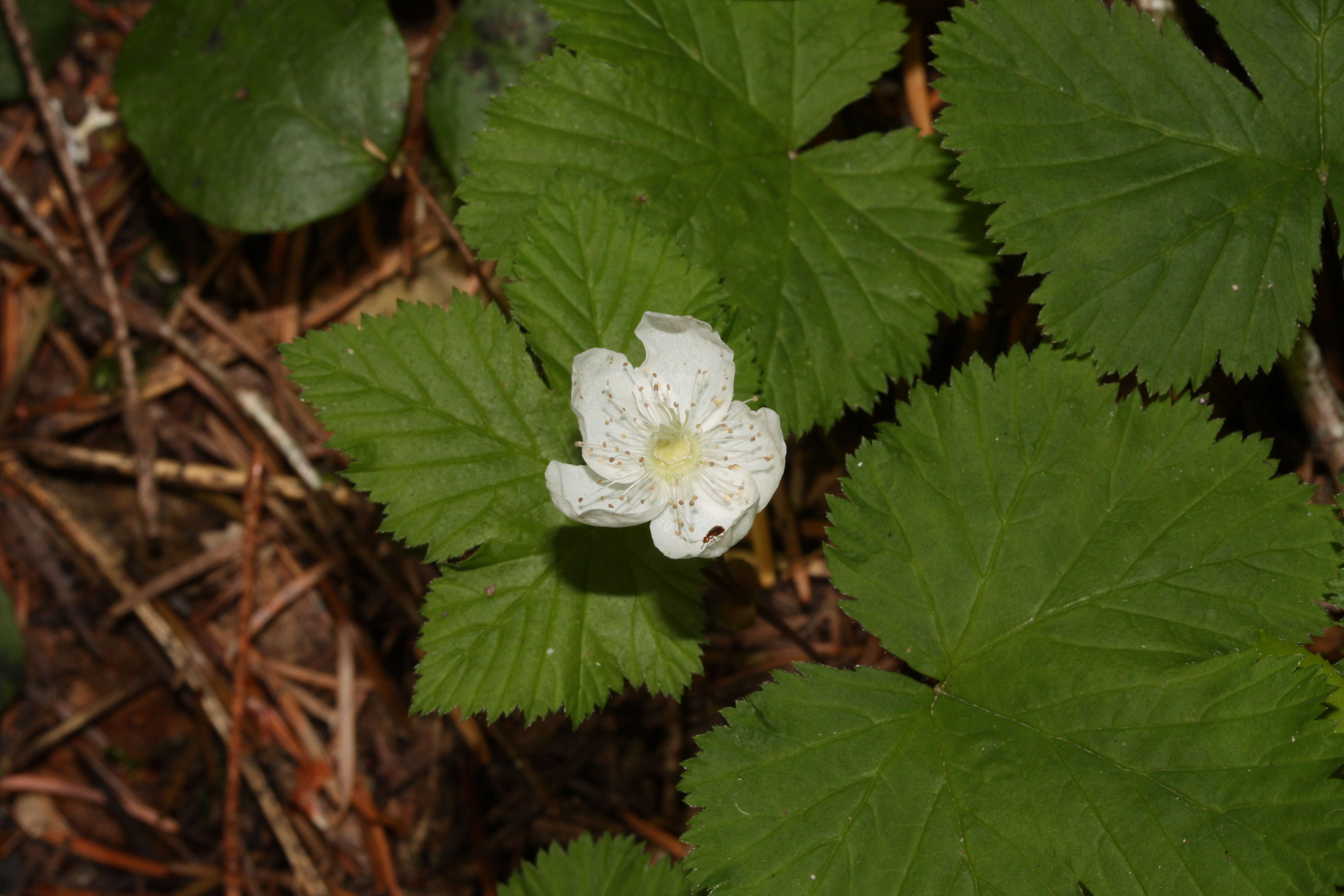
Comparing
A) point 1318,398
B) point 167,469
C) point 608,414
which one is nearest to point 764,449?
point 608,414

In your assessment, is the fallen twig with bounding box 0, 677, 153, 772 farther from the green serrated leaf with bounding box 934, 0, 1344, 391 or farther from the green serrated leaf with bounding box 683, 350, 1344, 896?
the green serrated leaf with bounding box 934, 0, 1344, 391

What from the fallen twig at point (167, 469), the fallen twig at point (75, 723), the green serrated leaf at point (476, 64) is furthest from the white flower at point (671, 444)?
the fallen twig at point (75, 723)

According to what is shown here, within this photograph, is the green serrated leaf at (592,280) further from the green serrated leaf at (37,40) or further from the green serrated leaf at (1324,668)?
the green serrated leaf at (37,40)

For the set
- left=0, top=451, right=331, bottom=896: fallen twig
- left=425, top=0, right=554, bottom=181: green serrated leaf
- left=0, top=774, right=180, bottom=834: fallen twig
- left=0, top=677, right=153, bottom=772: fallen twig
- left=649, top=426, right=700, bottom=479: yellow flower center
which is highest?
left=425, top=0, right=554, bottom=181: green serrated leaf

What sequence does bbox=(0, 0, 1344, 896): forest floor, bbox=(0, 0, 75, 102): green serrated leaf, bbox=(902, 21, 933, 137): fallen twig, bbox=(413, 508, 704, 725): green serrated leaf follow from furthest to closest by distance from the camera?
bbox=(0, 0, 75, 102): green serrated leaf, bbox=(0, 0, 1344, 896): forest floor, bbox=(902, 21, 933, 137): fallen twig, bbox=(413, 508, 704, 725): green serrated leaf

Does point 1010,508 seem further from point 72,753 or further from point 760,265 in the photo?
point 72,753

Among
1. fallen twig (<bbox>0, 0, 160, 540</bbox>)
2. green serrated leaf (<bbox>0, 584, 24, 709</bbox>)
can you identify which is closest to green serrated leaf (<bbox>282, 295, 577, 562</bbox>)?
fallen twig (<bbox>0, 0, 160, 540</bbox>)

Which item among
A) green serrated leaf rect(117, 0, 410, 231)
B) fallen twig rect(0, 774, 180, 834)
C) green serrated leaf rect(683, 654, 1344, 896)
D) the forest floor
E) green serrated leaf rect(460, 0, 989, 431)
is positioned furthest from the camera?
fallen twig rect(0, 774, 180, 834)
